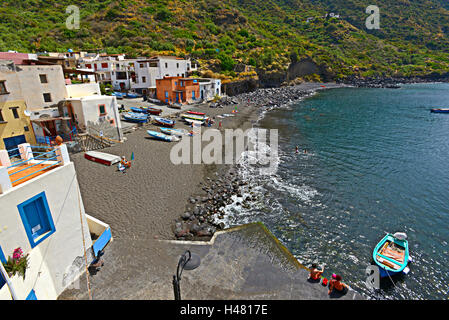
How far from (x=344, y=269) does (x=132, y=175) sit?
18.1 metres

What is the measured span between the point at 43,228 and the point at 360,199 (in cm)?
2322

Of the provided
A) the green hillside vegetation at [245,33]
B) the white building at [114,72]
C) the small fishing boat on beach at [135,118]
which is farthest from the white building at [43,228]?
the green hillside vegetation at [245,33]

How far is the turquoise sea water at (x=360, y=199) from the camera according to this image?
14906 millimetres

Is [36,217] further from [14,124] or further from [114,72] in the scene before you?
[114,72]

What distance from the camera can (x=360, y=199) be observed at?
21.7m

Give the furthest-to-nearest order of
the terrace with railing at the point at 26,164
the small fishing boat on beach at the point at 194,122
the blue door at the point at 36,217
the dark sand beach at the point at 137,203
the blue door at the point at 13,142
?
the small fishing boat on beach at the point at 194,122, the blue door at the point at 13,142, the dark sand beach at the point at 137,203, the blue door at the point at 36,217, the terrace with railing at the point at 26,164

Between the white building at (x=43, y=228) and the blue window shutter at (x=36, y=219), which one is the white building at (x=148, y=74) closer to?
the white building at (x=43, y=228)

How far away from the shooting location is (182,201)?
752 inches

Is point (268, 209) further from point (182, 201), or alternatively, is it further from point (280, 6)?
point (280, 6)

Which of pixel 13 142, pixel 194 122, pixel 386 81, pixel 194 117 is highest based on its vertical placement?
pixel 386 81

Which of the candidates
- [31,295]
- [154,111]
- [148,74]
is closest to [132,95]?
[148,74]

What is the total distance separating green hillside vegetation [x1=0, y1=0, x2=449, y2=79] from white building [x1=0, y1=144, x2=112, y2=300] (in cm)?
7079

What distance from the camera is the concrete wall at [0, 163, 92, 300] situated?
757cm

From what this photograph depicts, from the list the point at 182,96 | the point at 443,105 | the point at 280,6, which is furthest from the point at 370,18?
the point at 182,96
